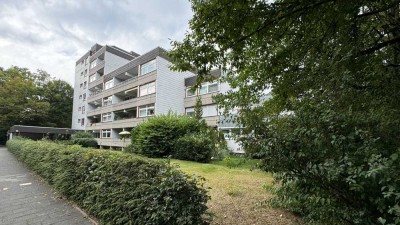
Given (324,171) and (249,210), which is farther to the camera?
(249,210)

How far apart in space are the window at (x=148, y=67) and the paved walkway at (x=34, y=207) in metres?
21.1

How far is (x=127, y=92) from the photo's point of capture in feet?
108

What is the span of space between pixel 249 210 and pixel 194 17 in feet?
12.3

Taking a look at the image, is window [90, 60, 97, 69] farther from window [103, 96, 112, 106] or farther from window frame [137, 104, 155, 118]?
window frame [137, 104, 155, 118]

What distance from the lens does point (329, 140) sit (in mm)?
2387

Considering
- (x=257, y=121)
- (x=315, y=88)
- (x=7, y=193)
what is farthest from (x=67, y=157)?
(x=315, y=88)

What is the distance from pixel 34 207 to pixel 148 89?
23643mm

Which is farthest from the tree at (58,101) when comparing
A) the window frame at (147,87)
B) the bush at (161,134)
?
the bush at (161,134)

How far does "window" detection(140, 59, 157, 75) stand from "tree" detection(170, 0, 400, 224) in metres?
23.0

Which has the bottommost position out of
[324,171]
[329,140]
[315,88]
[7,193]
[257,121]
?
[7,193]

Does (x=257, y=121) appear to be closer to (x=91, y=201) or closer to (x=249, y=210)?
(x=249, y=210)

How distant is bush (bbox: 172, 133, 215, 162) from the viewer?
15859 mm

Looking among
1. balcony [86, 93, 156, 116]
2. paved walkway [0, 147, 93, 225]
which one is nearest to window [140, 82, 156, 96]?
balcony [86, 93, 156, 116]

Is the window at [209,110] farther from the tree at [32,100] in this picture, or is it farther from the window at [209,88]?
the tree at [32,100]
